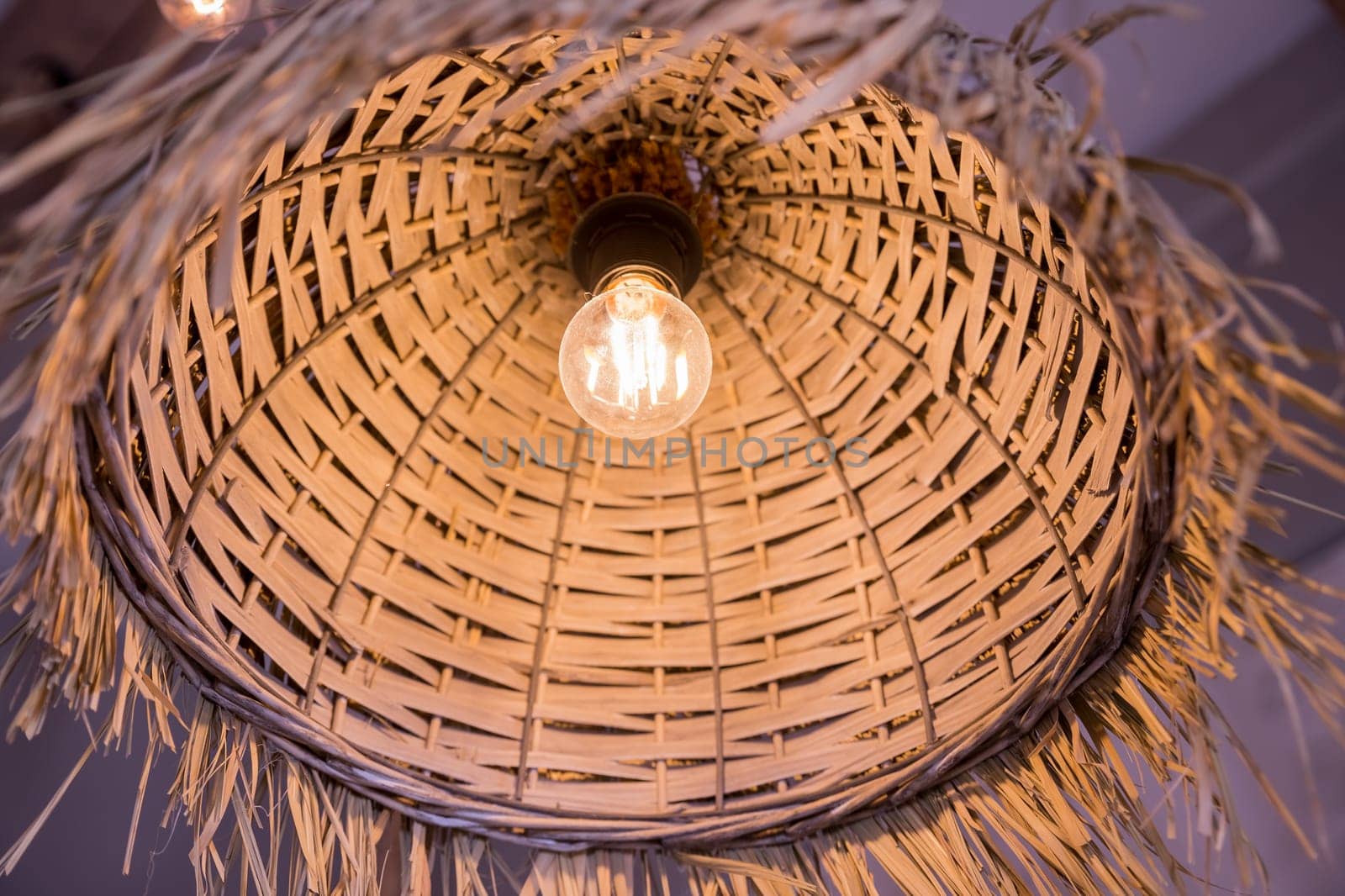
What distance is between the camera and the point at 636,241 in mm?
777

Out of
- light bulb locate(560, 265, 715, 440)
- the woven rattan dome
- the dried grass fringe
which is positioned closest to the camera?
the dried grass fringe

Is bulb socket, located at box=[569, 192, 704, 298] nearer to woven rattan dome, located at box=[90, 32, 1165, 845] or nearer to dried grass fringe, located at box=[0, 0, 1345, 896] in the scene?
woven rattan dome, located at box=[90, 32, 1165, 845]

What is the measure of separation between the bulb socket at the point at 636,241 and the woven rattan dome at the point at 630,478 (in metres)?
0.05

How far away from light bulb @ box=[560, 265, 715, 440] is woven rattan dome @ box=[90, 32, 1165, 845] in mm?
112

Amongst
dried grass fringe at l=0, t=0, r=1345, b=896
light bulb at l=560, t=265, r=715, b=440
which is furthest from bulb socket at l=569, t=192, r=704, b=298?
dried grass fringe at l=0, t=0, r=1345, b=896

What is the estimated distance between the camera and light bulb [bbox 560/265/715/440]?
73 centimetres

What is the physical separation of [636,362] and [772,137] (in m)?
0.40

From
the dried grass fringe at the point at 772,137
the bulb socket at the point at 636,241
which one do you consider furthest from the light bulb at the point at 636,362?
the dried grass fringe at the point at 772,137

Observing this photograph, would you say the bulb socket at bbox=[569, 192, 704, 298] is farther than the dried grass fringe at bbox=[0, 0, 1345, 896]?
Yes

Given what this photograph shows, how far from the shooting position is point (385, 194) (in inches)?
28.6

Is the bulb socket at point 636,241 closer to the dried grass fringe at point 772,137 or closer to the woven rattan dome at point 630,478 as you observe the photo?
the woven rattan dome at point 630,478

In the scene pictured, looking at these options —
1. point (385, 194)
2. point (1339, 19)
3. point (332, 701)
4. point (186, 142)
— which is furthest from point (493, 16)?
point (1339, 19)

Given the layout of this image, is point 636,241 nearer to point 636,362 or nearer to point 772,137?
point 636,362

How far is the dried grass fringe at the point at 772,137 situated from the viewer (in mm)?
393
